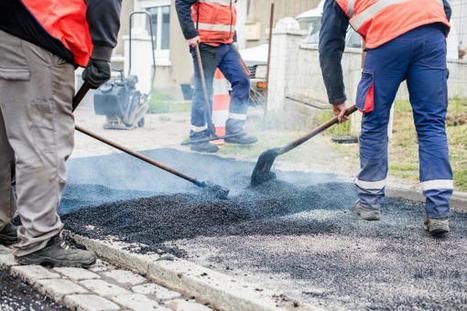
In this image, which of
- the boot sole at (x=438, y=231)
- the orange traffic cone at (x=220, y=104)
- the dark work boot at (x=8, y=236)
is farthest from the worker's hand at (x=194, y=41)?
the boot sole at (x=438, y=231)

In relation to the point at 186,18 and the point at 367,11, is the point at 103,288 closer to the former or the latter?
the point at 367,11

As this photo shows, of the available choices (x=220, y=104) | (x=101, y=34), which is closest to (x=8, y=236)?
(x=101, y=34)

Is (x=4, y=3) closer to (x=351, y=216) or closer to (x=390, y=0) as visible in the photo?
(x=390, y=0)

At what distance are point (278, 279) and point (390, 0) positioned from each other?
2.03 meters

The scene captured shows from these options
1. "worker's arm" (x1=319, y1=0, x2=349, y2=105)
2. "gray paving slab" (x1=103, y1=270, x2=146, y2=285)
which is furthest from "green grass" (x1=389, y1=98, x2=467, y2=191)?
"gray paving slab" (x1=103, y1=270, x2=146, y2=285)

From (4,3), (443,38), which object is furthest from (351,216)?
(4,3)

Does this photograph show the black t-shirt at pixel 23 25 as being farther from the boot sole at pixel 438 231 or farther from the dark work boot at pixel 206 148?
the dark work boot at pixel 206 148

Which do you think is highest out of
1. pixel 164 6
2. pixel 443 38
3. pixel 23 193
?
pixel 164 6

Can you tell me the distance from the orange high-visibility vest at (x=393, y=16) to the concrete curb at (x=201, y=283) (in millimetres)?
1953

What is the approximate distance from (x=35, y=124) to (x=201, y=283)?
3.85 feet

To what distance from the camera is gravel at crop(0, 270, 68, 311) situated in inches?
113

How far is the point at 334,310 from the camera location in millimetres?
2686

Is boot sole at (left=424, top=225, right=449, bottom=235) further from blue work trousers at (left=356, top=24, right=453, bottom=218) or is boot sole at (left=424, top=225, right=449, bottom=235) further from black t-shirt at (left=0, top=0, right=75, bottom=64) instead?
black t-shirt at (left=0, top=0, right=75, bottom=64)

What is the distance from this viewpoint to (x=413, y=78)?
4082 mm
